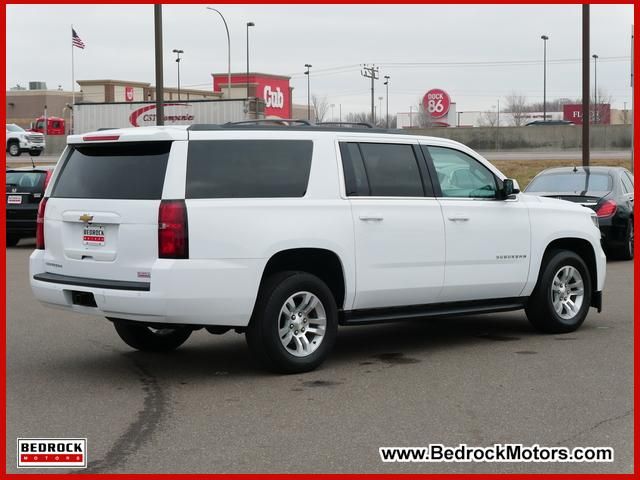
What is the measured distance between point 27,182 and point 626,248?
11.8 meters

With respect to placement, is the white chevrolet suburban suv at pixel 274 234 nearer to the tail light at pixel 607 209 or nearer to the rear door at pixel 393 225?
the rear door at pixel 393 225

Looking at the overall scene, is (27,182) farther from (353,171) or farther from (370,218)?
(370,218)

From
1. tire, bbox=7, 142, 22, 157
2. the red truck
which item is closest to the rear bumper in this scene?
tire, bbox=7, 142, 22, 157

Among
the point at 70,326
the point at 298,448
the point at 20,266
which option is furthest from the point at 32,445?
the point at 20,266

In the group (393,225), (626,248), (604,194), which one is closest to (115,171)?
(393,225)

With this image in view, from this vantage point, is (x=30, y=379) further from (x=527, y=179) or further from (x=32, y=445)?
(x=527, y=179)

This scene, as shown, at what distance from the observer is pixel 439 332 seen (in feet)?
33.5

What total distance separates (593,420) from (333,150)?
312cm

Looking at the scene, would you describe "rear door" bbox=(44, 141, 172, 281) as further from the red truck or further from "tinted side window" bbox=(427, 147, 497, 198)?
the red truck

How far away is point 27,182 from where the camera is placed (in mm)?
20781

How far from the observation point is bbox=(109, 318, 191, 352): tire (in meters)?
8.98

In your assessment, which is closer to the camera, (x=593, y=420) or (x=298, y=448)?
(x=298, y=448)

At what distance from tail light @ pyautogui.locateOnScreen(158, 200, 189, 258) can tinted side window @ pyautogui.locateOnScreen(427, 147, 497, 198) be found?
2.70 metres

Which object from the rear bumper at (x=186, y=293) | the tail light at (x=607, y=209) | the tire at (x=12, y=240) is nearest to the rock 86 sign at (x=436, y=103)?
the tire at (x=12, y=240)
